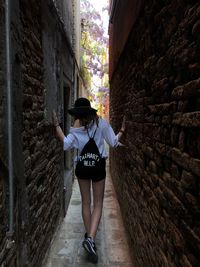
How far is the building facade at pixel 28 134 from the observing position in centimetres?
213

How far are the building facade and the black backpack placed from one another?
1.40 feet

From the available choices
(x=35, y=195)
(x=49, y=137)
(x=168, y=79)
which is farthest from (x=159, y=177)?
(x=49, y=137)

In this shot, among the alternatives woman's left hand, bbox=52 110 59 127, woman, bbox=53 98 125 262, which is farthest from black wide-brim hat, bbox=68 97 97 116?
woman's left hand, bbox=52 110 59 127

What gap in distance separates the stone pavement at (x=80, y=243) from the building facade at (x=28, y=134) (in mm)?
211

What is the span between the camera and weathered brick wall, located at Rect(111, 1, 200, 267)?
1.56m

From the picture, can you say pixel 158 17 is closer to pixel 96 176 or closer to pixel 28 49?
pixel 28 49

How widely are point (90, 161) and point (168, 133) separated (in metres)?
1.92

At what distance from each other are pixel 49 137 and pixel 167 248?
2.37 meters

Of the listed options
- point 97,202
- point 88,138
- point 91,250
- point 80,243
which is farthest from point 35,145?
point 80,243

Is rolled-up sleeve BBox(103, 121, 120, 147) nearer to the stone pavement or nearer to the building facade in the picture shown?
the building facade

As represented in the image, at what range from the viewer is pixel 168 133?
2029 millimetres

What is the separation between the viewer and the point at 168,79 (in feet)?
6.68

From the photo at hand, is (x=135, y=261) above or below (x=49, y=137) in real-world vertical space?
below

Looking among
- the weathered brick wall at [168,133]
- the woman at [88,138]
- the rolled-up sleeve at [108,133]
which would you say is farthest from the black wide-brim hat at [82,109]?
the weathered brick wall at [168,133]
